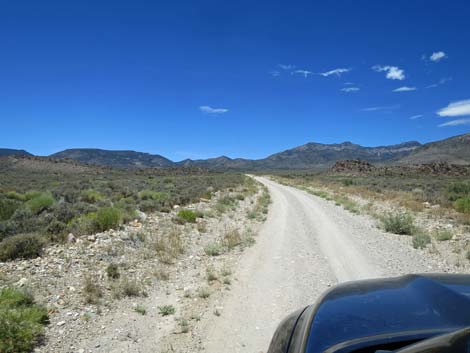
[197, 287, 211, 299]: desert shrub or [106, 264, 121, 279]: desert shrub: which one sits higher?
[106, 264, 121, 279]: desert shrub

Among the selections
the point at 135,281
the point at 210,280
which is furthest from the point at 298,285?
the point at 135,281

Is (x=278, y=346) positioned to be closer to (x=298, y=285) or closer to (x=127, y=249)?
(x=298, y=285)

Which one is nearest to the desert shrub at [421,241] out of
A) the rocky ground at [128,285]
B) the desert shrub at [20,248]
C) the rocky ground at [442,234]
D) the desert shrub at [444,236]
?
the rocky ground at [442,234]

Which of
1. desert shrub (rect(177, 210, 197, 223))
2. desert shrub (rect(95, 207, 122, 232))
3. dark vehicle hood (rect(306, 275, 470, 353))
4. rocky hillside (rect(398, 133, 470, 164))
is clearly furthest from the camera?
rocky hillside (rect(398, 133, 470, 164))

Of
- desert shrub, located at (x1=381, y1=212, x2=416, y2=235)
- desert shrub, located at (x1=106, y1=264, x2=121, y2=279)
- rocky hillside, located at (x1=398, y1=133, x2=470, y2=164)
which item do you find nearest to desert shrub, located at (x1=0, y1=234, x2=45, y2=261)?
desert shrub, located at (x1=106, y1=264, x2=121, y2=279)

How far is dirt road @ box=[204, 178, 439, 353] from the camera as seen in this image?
4.99 metres

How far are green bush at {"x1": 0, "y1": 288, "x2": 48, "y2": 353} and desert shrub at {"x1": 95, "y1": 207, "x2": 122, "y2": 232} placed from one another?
5.10m

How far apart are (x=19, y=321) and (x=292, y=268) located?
5.70 meters

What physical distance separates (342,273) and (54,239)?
26.8 feet

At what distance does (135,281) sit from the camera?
670 centimetres

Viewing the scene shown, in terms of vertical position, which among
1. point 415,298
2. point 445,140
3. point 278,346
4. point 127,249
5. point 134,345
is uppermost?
point 445,140

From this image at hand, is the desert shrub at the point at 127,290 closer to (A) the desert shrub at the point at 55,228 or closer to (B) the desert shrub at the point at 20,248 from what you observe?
(B) the desert shrub at the point at 20,248

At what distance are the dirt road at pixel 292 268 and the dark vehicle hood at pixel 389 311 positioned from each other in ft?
8.34

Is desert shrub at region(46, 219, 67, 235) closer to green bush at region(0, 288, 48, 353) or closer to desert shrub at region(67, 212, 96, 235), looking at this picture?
desert shrub at region(67, 212, 96, 235)
